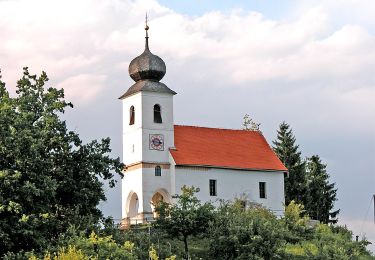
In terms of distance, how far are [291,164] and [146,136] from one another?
→ 57.9ft

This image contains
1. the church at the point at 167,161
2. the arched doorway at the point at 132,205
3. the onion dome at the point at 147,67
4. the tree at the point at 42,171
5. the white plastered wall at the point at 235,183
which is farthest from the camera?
the onion dome at the point at 147,67

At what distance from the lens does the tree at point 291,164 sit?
84000mm

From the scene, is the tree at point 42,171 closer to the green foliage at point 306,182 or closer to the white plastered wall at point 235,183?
the white plastered wall at point 235,183

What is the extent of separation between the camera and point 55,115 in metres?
53.2

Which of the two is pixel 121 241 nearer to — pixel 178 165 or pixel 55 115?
pixel 55 115

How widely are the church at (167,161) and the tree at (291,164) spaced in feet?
21.7

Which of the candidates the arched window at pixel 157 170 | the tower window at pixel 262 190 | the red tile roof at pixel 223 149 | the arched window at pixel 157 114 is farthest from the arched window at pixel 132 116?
the tower window at pixel 262 190

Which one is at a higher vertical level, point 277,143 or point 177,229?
point 277,143

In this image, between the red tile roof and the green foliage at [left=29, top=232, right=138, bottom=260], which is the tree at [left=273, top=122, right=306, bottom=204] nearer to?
the red tile roof

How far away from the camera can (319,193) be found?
85375 mm

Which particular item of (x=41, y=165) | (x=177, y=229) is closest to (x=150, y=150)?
(x=177, y=229)

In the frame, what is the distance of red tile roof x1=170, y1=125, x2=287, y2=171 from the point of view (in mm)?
74250

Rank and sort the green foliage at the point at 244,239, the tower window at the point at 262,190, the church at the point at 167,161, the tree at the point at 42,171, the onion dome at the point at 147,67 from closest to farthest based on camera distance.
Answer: the tree at the point at 42,171, the green foliage at the point at 244,239, the church at the point at 167,161, the onion dome at the point at 147,67, the tower window at the point at 262,190

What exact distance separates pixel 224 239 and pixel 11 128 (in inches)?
571
